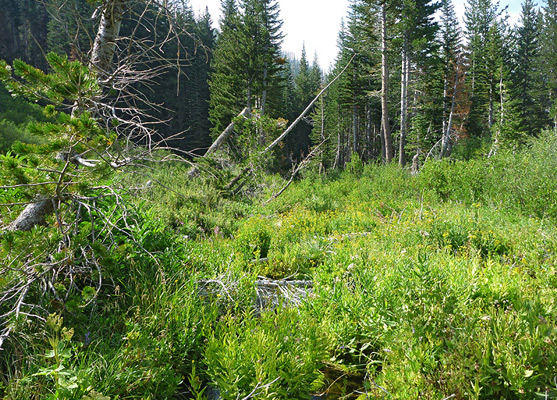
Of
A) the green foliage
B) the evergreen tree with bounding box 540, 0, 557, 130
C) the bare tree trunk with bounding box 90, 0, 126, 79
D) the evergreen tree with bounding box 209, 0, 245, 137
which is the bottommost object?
the green foliage

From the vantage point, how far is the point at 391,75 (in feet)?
71.3

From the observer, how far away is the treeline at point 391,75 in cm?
1748

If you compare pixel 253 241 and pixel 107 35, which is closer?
pixel 107 35

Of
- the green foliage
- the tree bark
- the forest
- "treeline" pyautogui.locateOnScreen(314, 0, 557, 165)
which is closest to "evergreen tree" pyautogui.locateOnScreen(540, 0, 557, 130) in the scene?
"treeline" pyautogui.locateOnScreen(314, 0, 557, 165)

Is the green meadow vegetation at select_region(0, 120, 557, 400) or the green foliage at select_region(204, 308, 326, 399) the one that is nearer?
the green meadow vegetation at select_region(0, 120, 557, 400)

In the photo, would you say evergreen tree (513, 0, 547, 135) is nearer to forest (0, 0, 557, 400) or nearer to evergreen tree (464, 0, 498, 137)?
evergreen tree (464, 0, 498, 137)

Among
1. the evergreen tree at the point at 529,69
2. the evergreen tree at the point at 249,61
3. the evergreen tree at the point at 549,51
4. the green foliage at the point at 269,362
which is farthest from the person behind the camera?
the evergreen tree at the point at 529,69

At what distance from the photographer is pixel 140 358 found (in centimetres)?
216

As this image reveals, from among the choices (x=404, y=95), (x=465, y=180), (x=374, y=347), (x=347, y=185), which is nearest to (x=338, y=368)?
(x=374, y=347)

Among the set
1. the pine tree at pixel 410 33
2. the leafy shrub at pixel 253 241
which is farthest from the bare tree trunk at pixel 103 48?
the pine tree at pixel 410 33

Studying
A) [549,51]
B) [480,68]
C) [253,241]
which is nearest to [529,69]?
[549,51]

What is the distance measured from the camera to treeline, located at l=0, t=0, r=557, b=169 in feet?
57.4

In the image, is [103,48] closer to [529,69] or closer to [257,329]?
[257,329]

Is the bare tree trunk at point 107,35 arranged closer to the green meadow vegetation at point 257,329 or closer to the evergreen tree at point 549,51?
the green meadow vegetation at point 257,329
